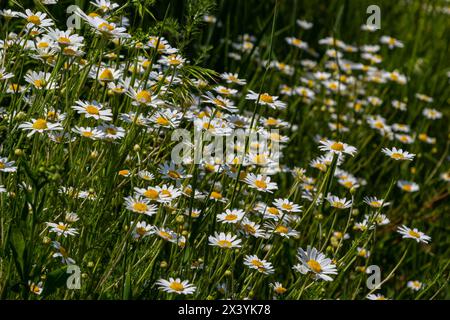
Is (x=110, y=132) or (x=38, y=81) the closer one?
(x=110, y=132)

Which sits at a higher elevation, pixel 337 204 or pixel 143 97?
pixel 143 97

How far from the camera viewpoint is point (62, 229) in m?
1.99

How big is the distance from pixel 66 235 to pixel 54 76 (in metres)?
0.54

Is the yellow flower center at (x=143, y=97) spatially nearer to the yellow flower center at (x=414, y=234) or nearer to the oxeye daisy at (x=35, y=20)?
the oxeye daisy at (x=35, y=20)

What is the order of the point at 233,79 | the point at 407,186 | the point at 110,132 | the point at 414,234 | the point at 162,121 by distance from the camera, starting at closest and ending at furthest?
the point at 110,132
the point at 162,121
the point at 414,234
the point at 233,79
the point at 407,186

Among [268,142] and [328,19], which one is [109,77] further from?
[328,19]

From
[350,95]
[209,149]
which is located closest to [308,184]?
[209,149]

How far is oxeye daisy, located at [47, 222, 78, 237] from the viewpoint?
6.40 feet

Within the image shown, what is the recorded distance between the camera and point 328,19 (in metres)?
5.08

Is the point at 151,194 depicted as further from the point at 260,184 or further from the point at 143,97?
the point at 260,184

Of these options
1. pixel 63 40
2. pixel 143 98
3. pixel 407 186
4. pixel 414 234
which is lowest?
pixel 407 186

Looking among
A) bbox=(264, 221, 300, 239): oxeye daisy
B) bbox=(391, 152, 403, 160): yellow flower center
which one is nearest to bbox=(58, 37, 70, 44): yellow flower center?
bbox=(264, 221, 300, 239): oxeye daisy

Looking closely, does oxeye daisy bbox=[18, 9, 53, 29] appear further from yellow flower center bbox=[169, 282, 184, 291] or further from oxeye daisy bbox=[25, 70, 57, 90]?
yellow flower center bbox=[169, 282, 184, 291]

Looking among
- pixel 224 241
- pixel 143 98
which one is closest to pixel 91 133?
pixel 143 98
